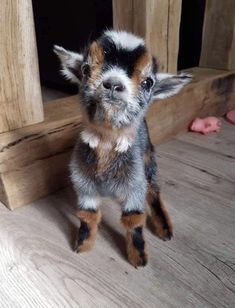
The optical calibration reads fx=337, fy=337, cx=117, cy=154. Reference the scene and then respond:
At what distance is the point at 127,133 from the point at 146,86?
11 cm

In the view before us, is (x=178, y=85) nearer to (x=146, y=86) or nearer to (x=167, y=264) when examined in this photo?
(x=146, y=86)

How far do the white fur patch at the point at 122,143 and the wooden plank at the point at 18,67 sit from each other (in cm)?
39

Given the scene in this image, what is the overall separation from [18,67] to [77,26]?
0.97m

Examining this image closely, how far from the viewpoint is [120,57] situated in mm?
680

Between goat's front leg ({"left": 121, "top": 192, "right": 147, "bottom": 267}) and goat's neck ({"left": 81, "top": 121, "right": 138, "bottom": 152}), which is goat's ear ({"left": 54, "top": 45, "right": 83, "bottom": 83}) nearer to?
goat's neck ({"left": 81, "top": 121, "right": 138, "bottom": 152})

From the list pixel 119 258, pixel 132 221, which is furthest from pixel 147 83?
pixel 119 258

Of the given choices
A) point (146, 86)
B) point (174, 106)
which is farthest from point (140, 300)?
point (174, 106)

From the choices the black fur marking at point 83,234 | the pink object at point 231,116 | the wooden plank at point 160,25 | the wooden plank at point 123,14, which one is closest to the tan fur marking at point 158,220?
the black fur marking at point 83,234

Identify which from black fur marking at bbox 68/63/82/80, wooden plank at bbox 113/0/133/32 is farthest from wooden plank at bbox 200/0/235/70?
black fur marking at bbox 68/63/82/80

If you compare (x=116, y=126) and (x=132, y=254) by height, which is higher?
(x=116, y=126)

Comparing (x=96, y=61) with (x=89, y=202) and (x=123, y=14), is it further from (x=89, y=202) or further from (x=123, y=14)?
(x=123, y=14)

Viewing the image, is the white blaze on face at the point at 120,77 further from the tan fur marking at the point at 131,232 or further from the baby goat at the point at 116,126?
the tan fur marking at the point at 131,232

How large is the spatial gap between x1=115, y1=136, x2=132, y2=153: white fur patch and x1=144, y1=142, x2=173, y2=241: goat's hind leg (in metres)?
0.18

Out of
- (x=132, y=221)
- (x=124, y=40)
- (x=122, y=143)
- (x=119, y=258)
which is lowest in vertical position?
(x=119, y=258)
